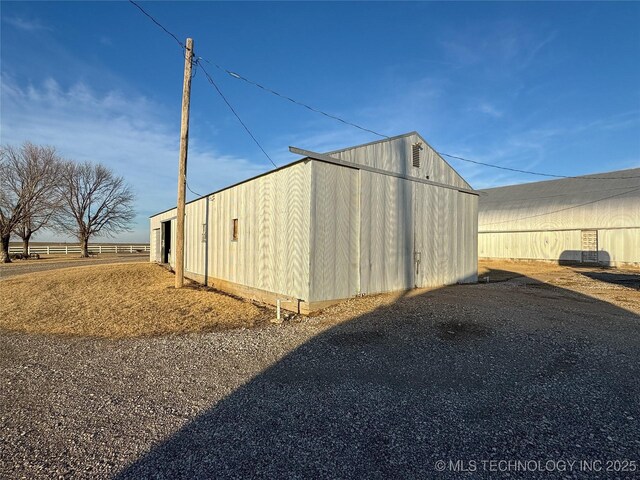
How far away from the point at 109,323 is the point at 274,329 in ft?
11.7

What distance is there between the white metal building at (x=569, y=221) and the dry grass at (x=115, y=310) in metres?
21.5

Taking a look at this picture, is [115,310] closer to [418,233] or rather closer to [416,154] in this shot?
[418,233]

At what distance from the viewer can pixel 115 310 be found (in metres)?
8.09

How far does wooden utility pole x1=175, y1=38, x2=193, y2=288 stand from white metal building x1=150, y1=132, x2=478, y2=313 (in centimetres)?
144

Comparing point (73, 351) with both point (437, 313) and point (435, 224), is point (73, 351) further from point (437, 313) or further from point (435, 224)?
point (435, 224)

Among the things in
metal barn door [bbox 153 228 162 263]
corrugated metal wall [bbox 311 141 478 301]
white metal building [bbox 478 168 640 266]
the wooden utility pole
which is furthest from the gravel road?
white metal building [bbox 478 168 640 266]

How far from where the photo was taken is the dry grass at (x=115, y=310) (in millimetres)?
6812

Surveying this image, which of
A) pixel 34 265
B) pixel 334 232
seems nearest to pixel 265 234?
pixel 334 232

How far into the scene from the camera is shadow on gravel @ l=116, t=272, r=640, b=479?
264 centimetres

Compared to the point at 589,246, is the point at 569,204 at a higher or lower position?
higher

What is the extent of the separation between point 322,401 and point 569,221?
1097 inches

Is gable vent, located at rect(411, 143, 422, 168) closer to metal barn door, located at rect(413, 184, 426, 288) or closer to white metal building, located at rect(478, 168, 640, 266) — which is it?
metal barn door, located at rect(413, 184, 426, 288)

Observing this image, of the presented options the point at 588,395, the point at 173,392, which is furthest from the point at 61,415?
the point at 588,395

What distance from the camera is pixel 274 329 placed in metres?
6.66
